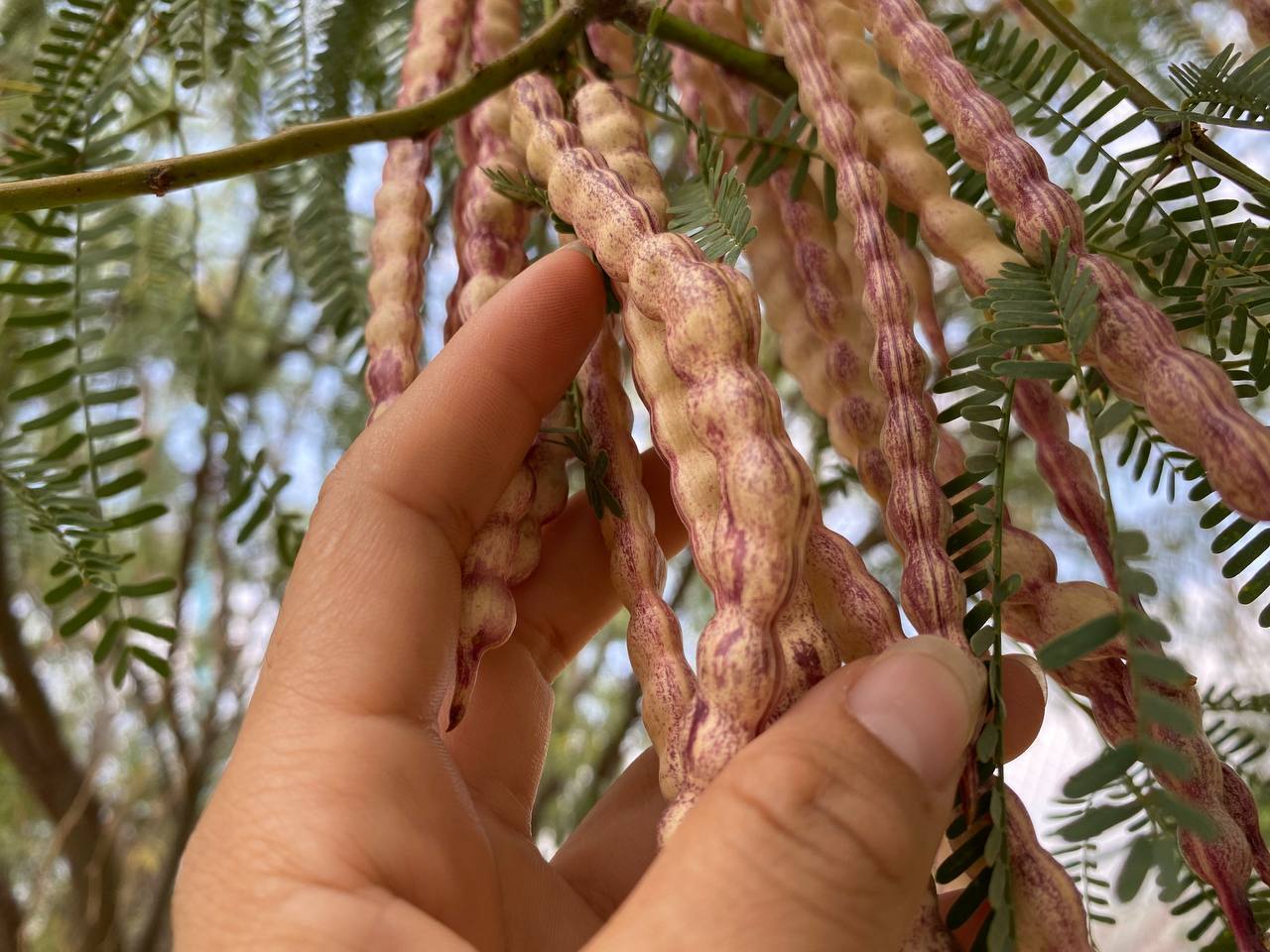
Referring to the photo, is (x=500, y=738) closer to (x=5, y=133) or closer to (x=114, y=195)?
(x=114, y=195)

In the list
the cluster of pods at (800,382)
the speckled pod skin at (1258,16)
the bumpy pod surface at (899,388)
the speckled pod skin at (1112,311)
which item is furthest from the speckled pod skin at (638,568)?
the speckled pod skin at (1258,16)

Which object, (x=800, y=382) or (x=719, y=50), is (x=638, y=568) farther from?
(x=719, y=50)

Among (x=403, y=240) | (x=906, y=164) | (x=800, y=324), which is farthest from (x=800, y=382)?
(x=403, y=240)

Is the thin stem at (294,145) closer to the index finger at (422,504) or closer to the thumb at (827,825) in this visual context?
the index finger at (422,504)

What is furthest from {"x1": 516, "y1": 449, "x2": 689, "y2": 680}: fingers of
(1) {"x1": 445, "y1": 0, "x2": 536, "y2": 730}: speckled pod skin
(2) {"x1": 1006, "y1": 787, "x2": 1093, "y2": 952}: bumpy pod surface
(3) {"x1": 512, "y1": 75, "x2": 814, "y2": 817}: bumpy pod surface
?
(2) {"x1": 1006, "y1": 787, "x2": 1093, "y2": 952}: bumpy pod surface

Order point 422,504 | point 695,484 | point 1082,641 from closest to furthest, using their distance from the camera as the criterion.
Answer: point 1082,641, point 695,484, point 422,504

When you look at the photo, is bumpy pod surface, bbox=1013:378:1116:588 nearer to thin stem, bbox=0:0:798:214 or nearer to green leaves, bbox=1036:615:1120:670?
green leaves, bbox=1036:615:1120:670
